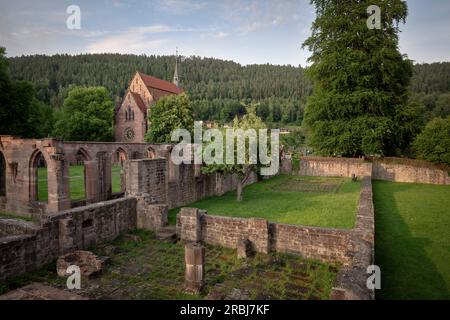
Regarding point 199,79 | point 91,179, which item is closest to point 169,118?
point 91,179

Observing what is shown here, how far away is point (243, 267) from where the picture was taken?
8141 mm

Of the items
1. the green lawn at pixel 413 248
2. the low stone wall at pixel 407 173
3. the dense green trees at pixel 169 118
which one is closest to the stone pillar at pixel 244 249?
the green lawn at pixel 413 248

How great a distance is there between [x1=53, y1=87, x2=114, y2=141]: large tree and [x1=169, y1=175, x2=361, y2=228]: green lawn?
35505 mm

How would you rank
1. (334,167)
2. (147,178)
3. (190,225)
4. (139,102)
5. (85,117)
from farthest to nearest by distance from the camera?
(139,102) → (85,117) → (334,167) → (147,178) → (190,225)

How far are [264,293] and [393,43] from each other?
90.9 feet

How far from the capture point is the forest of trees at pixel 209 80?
104562mm

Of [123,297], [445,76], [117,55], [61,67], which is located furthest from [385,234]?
[117,55]

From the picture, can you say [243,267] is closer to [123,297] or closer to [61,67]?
[123,297]

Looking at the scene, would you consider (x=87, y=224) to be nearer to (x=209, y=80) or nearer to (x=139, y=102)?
(x=139, y=102)

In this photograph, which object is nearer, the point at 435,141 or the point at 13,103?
the point at 435,141

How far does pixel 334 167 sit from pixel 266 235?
23137mm

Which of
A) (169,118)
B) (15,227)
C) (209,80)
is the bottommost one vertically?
(15,227)

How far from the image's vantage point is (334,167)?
3008 cm

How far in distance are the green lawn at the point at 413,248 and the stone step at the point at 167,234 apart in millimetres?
6506
